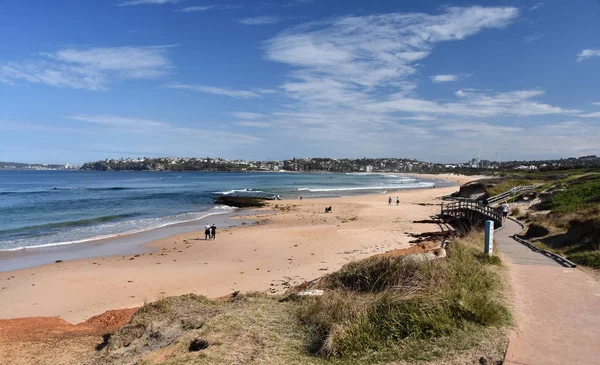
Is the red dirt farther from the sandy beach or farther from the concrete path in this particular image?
the concrete path

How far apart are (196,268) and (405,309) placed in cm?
1221

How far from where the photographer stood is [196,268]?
17.1 meters

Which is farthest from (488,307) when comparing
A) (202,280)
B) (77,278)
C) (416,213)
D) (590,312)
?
(416,213)

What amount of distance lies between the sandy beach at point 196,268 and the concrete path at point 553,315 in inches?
273

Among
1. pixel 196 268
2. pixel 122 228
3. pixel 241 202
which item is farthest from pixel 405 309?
pixel 241 202

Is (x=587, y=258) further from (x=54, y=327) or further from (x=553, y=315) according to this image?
(x=54, y=327)

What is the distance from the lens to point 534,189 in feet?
124

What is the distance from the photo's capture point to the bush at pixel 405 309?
6.14 meters

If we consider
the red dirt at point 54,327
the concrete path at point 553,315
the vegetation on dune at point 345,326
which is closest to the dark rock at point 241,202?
the red dirt at point 54,327

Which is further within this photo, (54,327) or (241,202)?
(241,202)

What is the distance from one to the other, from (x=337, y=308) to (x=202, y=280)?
363 inches

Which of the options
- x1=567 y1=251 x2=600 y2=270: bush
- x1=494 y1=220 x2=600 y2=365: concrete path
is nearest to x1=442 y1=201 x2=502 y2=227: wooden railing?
x1=567 y1=251 x2=600 y2=270: bush

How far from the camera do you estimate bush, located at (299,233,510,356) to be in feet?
20.1

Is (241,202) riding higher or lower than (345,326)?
lower
